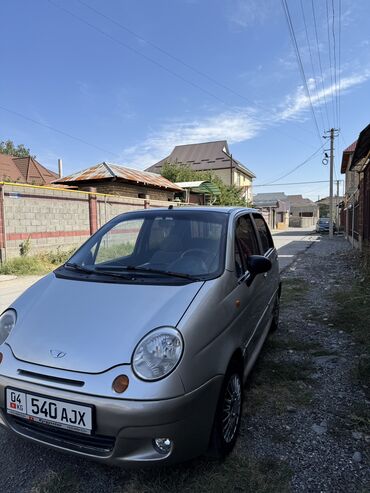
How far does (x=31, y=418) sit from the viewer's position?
78.1 inches

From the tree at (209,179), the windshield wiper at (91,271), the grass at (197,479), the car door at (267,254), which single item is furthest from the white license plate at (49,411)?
the tree at (209,179)

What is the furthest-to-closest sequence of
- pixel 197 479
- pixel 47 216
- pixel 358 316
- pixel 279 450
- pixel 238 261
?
1. pixel 47 216
2. pixel 358 316
3. pixel 238 261
4. pixel 279 450
5. pixel 197 479

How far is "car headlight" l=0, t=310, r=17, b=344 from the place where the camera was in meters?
2.32

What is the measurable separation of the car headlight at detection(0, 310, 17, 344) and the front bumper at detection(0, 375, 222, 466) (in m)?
0.38

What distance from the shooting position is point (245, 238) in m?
3.39

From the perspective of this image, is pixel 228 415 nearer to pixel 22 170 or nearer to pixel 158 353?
pixel 158 353

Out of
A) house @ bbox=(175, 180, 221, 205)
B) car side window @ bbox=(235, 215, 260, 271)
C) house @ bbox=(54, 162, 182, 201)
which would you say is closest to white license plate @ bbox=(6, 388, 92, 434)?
car side window @ bbox=(235, 215, 260, 271)

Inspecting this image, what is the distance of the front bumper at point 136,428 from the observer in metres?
1.79

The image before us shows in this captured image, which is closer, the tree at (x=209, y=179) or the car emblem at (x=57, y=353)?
the car emblem at (x=57, y=353)

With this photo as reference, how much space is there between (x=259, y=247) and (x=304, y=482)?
7.24ft

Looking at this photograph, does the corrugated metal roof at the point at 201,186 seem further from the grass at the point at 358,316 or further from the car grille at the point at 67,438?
the car grille at the point at 67,438

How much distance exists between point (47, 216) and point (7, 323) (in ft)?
34.5

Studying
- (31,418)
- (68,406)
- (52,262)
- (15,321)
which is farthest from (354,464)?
(52,262)

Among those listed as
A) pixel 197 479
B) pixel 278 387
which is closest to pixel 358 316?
pixel 278 387
